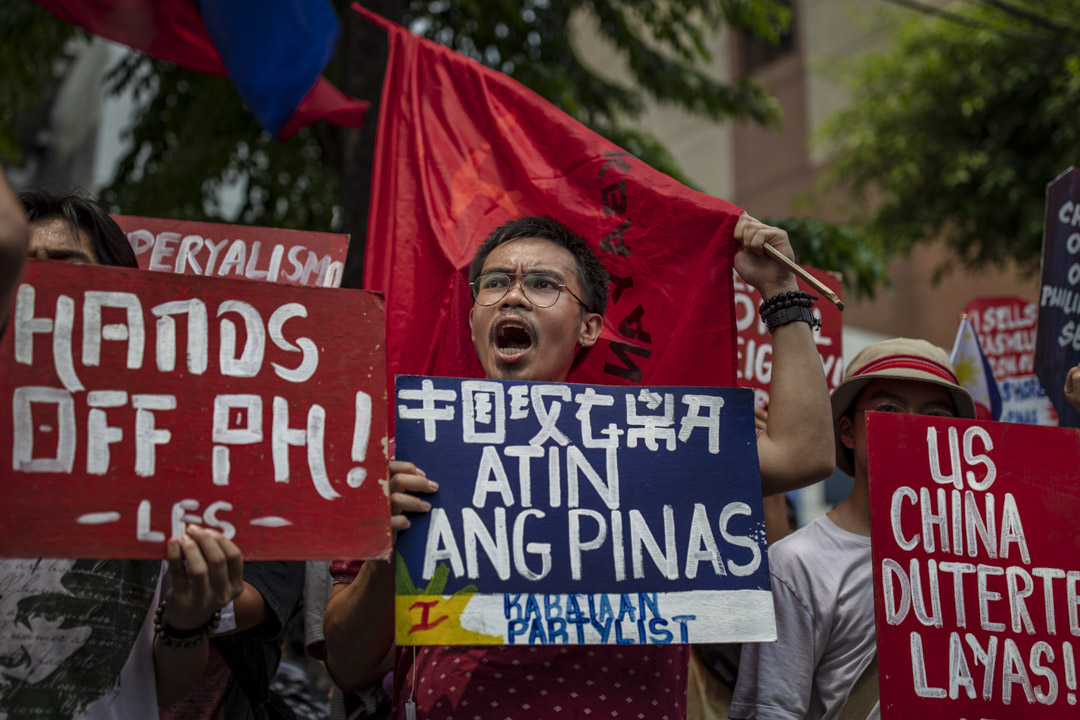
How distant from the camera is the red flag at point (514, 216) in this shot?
2.55 meters

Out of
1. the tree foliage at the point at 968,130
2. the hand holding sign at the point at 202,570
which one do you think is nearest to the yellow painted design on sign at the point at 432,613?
the hand holding sign at the point at 202,570

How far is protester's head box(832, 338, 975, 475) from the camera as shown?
8.77 ft

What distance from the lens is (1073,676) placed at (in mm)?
2193

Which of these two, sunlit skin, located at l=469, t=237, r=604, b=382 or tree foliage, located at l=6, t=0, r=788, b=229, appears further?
tree foliage, located at l=6, t=0, r=788, b=229

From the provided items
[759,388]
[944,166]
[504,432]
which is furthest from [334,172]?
[944,166]

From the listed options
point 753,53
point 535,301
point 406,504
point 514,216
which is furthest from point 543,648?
point 753,53

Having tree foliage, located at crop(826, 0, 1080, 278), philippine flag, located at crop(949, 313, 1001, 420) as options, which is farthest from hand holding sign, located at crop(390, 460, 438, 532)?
tree foliage, located at crop(826, 0, 1080, 278)

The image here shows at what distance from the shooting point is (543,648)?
2039 mm

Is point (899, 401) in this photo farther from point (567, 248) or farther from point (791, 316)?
point (567, 248)

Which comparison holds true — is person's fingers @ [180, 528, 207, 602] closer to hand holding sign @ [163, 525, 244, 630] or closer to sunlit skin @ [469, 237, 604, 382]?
hand holding sign @ [163, 525, 244, 630]

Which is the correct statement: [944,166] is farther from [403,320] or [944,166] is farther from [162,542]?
[162,542]

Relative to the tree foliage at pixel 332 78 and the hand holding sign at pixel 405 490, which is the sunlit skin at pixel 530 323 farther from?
the tree foliage at pixel 332 78

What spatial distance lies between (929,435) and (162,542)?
1.54 metres

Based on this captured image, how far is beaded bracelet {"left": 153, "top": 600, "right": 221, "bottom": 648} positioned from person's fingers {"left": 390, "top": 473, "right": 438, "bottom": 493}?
372 mm
